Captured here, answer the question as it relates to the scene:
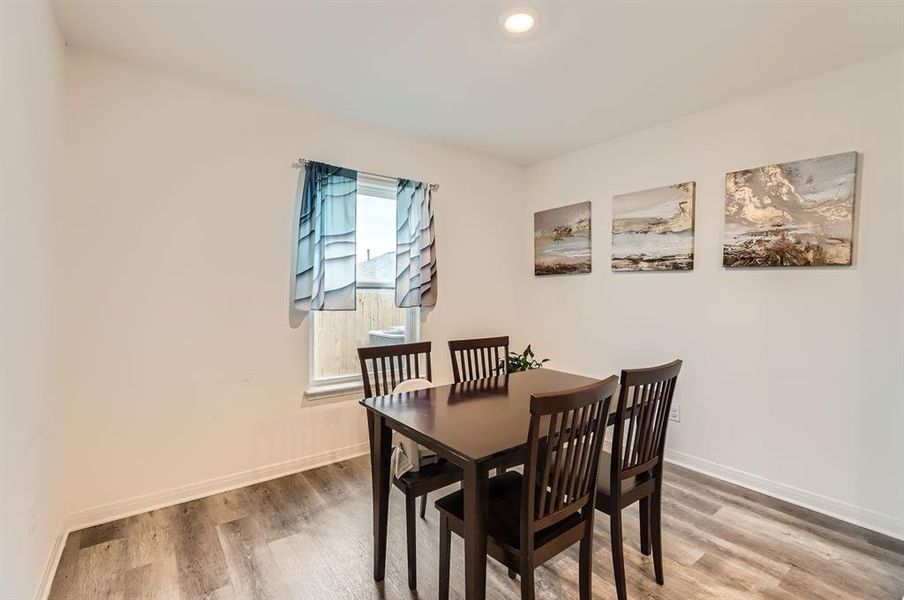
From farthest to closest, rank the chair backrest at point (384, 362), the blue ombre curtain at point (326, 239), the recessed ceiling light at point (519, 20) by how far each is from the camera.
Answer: the blue ombre curtain at point (326, 239) < the chair backrest at point (384, 362) < the recessed ceiling light at point (519, 20)

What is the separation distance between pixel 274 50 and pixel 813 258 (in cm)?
321

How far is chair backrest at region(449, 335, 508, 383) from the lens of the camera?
259cm

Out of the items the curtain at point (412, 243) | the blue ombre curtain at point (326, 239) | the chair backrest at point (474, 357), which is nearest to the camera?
the chair backrest at point (474, 357)

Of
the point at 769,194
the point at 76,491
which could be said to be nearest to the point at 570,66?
the point at 769,194

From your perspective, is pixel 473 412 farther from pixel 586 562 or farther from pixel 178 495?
pixel 178 495

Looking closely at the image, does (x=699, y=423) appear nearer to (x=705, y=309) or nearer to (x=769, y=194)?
(x=705, y=309)

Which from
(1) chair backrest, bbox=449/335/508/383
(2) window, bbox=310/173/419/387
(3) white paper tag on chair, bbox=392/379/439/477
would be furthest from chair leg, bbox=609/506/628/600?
(2) window, bbox=310/173/419/387

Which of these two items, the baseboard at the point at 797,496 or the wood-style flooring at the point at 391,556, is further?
the baseboard at the point at 797,496

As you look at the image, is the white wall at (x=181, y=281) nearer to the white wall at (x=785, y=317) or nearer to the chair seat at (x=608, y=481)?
the chair seat at (x=608, y=481)

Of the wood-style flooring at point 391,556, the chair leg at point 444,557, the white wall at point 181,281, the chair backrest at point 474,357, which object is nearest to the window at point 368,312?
the white wall at point 181,281

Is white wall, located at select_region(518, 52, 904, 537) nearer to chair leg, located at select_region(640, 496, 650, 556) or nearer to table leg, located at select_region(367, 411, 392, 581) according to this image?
chair leg, located at select_region(640, 496, 650, 556)

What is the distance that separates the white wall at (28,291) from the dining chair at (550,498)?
4.62 feet

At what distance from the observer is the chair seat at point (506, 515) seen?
4.47 feet

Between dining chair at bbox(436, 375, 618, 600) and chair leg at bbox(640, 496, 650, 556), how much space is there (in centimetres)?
53
